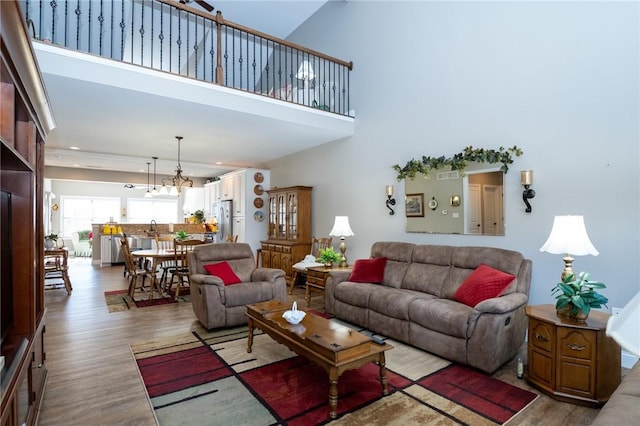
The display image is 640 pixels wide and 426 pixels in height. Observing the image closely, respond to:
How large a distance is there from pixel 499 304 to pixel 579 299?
0.55m

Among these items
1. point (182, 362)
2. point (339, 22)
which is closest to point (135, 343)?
point (182, 362)

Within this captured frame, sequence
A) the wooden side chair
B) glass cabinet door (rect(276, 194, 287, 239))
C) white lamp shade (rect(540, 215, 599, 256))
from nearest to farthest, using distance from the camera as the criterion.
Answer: white lamp shade (rect(540, 215, 599, 256)), the wooden side chair, glass cabinet door (rect(276, 194, 287, 239))

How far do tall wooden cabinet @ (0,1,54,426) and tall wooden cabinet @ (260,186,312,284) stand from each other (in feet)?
14.1

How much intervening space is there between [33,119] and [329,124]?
3914 millimetres

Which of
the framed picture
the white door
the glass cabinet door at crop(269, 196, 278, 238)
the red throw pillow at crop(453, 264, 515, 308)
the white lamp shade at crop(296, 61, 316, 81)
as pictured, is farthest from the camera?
the glass cabinet door at crop(269, 196, 278, 238)

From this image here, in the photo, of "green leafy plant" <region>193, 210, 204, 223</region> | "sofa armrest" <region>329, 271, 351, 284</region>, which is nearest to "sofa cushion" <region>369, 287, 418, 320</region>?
"sofa armrest" <region>329, 271, 351, 284</region>

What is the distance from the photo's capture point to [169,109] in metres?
4.24

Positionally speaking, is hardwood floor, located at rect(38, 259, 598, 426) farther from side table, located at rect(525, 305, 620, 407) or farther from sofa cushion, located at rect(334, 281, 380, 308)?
sofa cushion, located at rect(334, 281, 380, 308)

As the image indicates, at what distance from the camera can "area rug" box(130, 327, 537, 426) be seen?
7.35 ft

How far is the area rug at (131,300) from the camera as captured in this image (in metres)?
4.95

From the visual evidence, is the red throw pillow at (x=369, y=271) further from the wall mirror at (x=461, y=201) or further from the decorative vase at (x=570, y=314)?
the decorative vase at (x=570, y=314)

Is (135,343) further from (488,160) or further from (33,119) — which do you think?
(488,160)

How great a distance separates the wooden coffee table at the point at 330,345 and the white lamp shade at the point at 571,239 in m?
1.55

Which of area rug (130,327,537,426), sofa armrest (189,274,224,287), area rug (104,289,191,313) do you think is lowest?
area rug (130,327,537,426)
